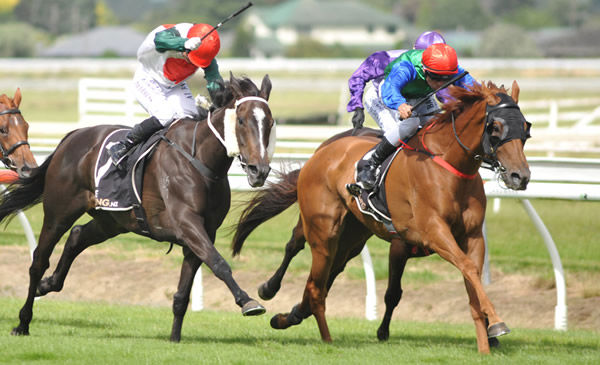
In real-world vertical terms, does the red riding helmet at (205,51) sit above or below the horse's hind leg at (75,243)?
above

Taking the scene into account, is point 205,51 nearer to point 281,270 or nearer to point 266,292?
point 281,270

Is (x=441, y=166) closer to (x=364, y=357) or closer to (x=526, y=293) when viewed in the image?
(x=364, y=357)

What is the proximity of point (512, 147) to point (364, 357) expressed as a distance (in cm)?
133

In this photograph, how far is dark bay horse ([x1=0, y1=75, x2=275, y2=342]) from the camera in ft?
17.9

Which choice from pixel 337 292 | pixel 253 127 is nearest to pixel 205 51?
pixel 253 127

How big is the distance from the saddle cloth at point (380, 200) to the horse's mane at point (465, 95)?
42 cm

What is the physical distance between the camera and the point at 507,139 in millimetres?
5105

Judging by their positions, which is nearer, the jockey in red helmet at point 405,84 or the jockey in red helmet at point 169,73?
the jockey in red helmet at point 405,84

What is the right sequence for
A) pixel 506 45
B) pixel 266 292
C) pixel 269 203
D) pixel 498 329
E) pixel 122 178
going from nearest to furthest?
pixel 498 329 → pixel 122 178 → pixel 266 292 → pixel 269 203 → pixel 506 45

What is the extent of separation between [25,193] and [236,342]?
1958 mm

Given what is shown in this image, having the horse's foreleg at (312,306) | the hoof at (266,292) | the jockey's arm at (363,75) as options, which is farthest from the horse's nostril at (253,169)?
the jockey's arm at (363,75)

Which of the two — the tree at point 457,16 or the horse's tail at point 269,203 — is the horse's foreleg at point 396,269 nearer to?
the horse's tail at point 269,203

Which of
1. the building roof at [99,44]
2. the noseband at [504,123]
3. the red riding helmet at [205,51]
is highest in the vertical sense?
the red riding helmet at [205,51]

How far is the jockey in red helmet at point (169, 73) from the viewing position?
6.00 meters
